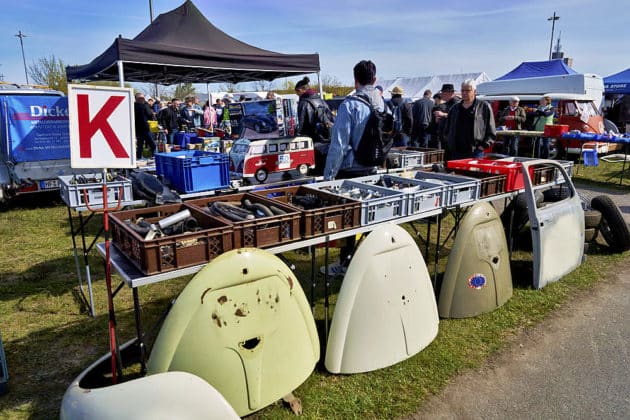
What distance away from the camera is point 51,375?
10.6 feet

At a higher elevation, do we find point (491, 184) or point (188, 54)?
point (188, 54)

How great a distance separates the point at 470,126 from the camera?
216 inches

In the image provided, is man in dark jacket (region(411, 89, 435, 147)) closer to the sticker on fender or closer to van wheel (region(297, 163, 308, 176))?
van wheel (region(297, 163, 308, 176))

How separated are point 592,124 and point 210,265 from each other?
1448 cm

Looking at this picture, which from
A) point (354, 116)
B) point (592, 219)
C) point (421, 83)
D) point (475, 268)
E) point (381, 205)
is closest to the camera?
point (381, 205)

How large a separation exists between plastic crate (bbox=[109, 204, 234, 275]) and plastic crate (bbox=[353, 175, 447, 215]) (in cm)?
160

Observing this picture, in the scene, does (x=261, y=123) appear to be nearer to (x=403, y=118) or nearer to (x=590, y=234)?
(x=403, y=118)

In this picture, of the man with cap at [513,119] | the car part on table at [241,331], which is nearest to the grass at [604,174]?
the man with cap at [513,119]

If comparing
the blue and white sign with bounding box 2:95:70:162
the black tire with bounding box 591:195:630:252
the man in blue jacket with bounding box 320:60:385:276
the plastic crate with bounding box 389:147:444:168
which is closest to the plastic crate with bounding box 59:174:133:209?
the man in blue jacket with bounding box 320:60:385:276

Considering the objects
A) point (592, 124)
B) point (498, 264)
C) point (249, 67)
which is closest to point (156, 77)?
point (249, 67)

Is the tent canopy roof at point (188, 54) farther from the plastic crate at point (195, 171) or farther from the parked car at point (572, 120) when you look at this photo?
the parked car at point (572, 120)

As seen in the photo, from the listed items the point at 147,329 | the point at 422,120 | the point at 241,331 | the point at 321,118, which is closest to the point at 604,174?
the point at 422,120

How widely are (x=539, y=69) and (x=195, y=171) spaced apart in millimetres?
18451

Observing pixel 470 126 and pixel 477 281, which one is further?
pixel 470 126
